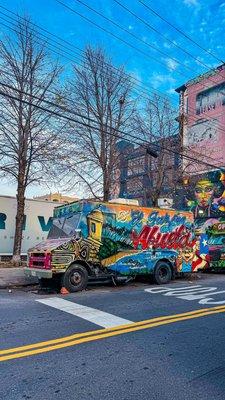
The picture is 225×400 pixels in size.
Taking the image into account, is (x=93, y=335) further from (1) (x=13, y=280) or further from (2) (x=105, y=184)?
(2) (x=105, y=184)

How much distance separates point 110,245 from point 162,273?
2662 millimetres

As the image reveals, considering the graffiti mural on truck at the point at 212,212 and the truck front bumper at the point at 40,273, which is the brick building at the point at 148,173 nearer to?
the graffiti mural on truck at the point at 212,212

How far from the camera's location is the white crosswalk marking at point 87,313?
7.71 metres

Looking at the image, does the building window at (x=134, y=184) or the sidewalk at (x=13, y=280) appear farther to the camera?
the building window at (x=134, y=184)

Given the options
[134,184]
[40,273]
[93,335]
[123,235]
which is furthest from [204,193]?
[93,335]

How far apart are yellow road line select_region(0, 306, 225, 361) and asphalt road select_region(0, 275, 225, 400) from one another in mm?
13

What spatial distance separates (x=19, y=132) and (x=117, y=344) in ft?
46.5

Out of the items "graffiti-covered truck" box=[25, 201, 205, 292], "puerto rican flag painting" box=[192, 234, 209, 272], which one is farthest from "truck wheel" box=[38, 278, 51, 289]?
"puerto rican flag painting" box=[192, 234, 209, 272]

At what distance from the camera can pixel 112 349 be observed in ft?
19.6

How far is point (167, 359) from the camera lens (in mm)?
5512

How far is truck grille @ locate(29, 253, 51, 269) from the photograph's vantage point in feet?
38.7

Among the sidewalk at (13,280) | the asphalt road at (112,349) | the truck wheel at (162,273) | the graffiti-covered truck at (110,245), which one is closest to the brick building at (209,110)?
the graffiti-covered truck at (110,245)

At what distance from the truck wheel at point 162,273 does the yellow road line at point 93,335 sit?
5.39 metres

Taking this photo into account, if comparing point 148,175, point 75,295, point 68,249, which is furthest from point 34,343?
point 148,175
